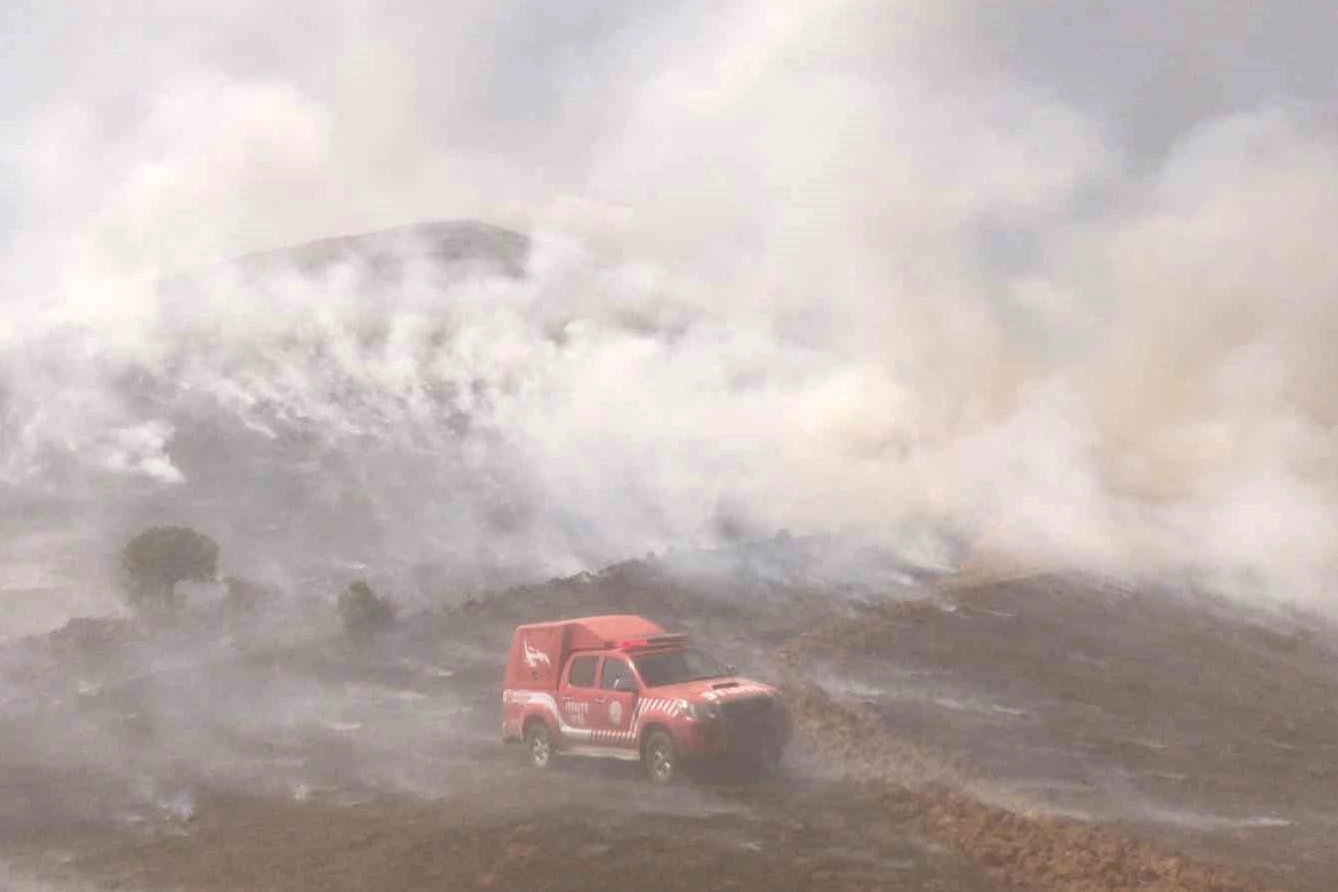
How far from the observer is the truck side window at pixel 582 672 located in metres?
22.7

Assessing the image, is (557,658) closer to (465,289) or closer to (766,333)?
(766,333)

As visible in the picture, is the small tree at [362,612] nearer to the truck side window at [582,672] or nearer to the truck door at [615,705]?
the truck side window at [582,672]

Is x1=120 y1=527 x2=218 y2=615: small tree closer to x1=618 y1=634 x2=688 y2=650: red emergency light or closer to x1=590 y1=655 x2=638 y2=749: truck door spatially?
x1=590 y1=655 x2=638 y2=749: truck door

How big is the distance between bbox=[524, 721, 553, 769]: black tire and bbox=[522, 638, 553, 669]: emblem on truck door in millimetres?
1180

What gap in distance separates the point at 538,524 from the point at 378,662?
4344 cm

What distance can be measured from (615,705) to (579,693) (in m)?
1.13

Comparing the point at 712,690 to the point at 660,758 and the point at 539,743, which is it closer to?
the point at 660,758

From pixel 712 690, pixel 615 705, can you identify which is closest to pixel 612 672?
pixel 615 705

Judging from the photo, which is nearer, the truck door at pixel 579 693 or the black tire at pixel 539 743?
the truck door at pixel 579 693

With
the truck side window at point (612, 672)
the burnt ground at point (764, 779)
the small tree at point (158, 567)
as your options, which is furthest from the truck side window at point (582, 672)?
the small tree at point (158, 567)

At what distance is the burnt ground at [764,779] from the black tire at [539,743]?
466 millimetres

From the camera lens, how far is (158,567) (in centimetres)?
5525

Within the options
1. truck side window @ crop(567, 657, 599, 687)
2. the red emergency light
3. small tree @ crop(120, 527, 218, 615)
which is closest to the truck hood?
the red emergency light

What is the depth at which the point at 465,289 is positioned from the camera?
459ft
